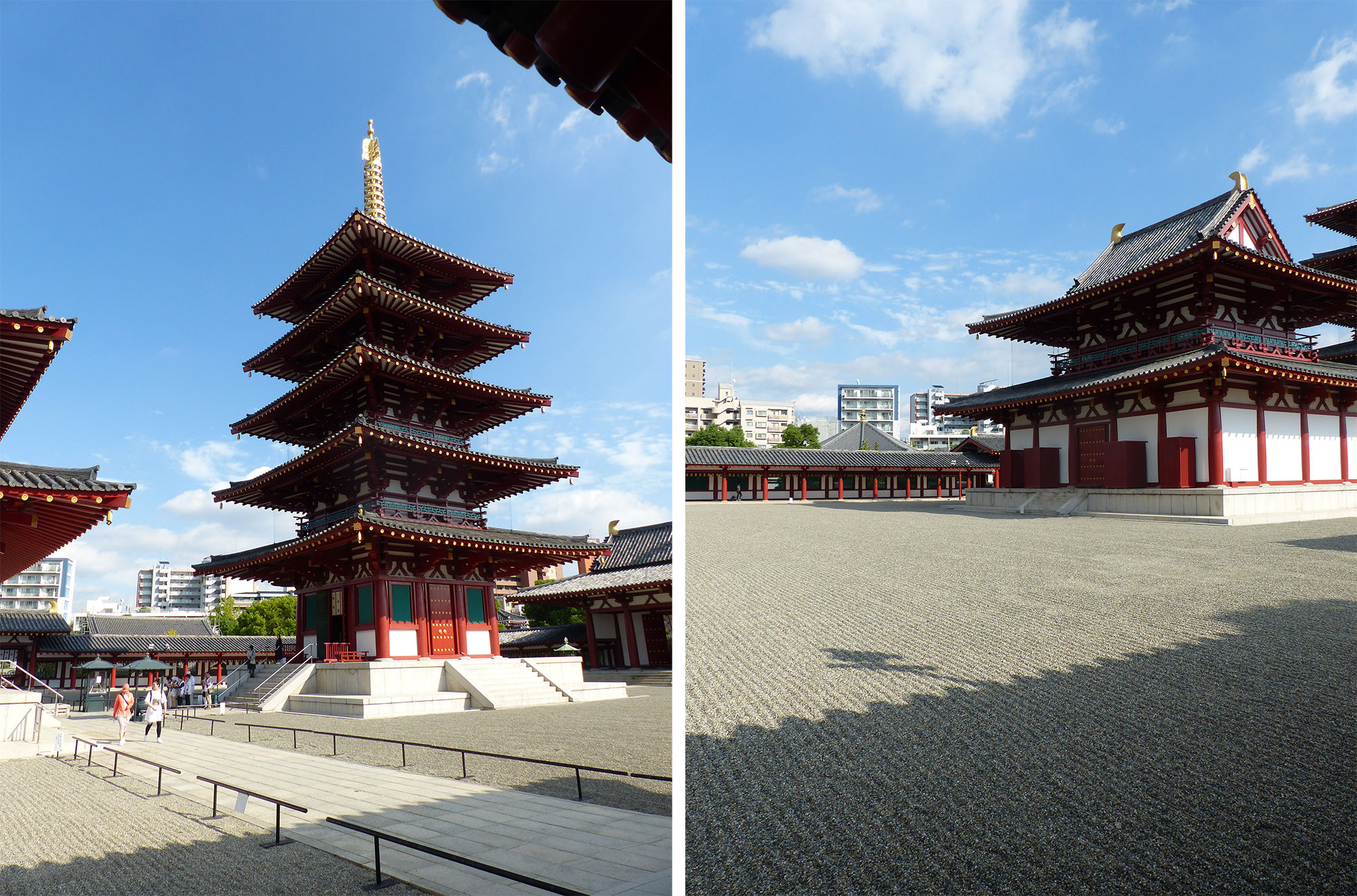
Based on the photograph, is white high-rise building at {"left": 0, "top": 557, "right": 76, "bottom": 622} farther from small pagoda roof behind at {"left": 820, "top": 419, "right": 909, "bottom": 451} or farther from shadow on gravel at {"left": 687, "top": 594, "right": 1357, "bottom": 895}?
shadow on gravel at {"left": 687, "top": 594, "right": 1357, "bottom": 895}

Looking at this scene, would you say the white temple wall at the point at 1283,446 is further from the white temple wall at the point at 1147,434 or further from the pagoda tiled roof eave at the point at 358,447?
the pagoda tiled roof eave at the point at 358,447

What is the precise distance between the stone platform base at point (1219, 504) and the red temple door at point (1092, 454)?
965 mm

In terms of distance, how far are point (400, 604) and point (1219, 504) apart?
1791cm

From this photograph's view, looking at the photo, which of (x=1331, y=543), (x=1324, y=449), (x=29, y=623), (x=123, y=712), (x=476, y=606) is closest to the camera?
(x=1331, y=543)

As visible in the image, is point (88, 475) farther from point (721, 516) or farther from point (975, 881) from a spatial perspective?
point (721, 516)

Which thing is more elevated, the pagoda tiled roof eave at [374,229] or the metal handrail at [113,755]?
the pagoda tiled roof eave at [374,229]

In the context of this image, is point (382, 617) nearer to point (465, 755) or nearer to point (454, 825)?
point (465, 755)

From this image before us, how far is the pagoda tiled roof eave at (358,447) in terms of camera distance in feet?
59.7

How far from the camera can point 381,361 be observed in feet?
62.4

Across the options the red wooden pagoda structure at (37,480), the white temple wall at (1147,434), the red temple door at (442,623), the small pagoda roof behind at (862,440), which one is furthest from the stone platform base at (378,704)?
the small pagoda roof behind at (862,440)

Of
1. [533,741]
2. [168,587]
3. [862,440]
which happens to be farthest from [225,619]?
[168,587]

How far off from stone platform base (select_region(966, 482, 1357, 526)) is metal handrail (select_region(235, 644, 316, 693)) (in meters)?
18.5

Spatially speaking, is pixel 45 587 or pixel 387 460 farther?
pixel 45 587

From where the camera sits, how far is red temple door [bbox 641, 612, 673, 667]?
2341cm
